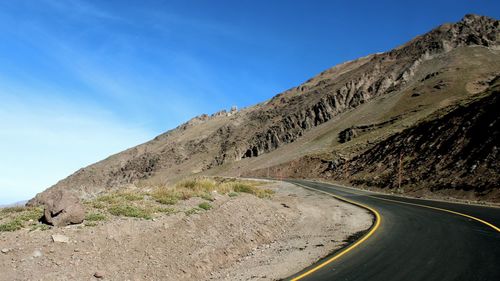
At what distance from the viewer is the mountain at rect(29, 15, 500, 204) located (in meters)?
63.6

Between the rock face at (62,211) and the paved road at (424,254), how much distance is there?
6432 millimetres

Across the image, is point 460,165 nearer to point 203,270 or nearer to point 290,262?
point 290,262

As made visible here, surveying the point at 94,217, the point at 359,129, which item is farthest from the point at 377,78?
the point at 94,217

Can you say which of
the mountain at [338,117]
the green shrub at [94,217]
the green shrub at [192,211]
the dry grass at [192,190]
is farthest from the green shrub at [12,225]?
the mountain at [338,117]

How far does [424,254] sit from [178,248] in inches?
264

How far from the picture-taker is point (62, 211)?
10867 mm

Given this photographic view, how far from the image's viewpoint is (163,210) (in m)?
13.8

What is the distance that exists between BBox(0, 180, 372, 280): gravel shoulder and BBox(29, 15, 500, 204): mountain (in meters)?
29.8

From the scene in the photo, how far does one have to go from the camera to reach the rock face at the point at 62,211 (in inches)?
424

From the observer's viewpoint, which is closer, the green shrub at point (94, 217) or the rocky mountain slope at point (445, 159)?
the green shrub at point (94, 217)

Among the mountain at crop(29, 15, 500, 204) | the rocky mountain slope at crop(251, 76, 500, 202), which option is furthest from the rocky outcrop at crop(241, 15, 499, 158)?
the rocky mountain slope at crop(251, 76, 500, 202)

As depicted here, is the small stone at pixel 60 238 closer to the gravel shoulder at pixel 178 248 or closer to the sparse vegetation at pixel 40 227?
the gravel shoulder at pixel 178 248

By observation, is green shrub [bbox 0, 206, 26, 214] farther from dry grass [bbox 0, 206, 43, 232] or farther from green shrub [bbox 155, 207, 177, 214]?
green shrub [bbox 155, 207, 177, 214]

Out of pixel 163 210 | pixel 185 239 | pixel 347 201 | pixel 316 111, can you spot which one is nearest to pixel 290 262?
pixel 185 239
